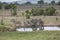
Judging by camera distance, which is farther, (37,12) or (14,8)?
(14,8)

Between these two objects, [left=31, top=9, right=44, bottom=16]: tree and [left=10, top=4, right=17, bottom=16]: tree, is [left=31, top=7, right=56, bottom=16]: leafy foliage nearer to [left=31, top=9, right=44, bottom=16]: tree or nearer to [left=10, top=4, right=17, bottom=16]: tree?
[left=31, top=9, right=44, bottom=16]: tree

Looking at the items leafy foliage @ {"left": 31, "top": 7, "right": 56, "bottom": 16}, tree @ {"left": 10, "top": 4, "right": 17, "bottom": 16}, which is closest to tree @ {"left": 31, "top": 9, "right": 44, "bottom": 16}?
leafy foliage @ {"left": 31, "top": 7, "right": 56, "bottom": 16}

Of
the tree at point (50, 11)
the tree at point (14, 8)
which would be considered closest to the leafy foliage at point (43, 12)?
the tree at point (50, 11)

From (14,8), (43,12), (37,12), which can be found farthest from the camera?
(14,8)

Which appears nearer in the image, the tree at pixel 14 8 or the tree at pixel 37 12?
the tree at pixel 37 12

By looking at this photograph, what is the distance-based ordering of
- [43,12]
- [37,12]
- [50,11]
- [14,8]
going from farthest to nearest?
[14,8] < [43,12] < [37,12] < [50,11]

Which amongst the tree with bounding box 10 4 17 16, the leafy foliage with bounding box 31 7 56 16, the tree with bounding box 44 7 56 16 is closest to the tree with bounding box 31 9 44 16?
the leafy foliage with bounding box 31 7 56 16

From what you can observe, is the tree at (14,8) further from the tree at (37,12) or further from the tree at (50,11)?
the tree at (50,11)

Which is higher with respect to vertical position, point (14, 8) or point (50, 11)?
point (14, 8)

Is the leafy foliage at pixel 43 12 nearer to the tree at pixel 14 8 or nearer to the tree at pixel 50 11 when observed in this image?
the tree at pixel 50 11

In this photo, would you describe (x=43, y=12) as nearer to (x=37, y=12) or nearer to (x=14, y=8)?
(x=37, y=12)

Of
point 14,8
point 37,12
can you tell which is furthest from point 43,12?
point 14,8

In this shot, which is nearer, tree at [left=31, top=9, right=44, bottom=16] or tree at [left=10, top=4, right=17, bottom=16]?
tree at [left=31, top=9, right=44, bottom=16]

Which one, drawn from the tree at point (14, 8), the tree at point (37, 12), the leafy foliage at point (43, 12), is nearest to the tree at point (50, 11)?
the leafy foliage at point (43, 12)
